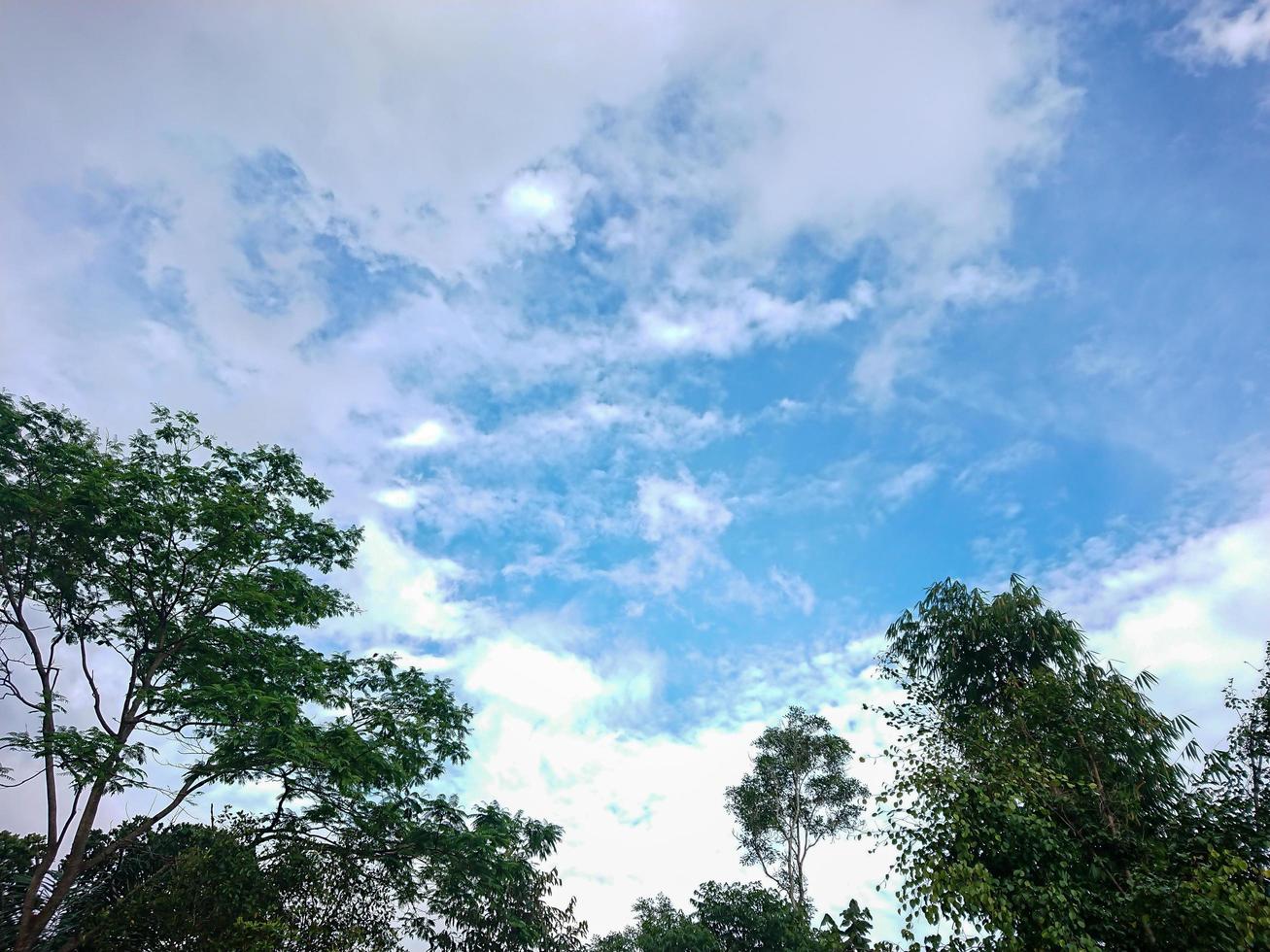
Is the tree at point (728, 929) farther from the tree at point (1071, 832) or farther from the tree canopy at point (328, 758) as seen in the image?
the tree at point (1071, 832)

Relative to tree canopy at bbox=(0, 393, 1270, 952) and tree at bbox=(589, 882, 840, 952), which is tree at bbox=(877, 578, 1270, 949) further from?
tree at bbox=(589, 882, 840, 952)

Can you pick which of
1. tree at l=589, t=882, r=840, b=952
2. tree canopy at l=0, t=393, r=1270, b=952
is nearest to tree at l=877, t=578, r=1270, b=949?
tree canopy at l=0, t=393, r=1270, b=952

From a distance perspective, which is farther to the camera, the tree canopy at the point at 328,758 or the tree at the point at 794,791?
the tree at the point at 794,791

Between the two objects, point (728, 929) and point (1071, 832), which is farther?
point (728, 929)

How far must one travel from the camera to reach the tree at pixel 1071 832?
30.8ft

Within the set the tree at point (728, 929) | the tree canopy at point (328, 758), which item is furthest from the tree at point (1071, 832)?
the tree at point (728, 929)

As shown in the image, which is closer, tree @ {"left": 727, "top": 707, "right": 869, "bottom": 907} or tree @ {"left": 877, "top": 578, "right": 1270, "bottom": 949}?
tree @ {"left": 877, "top": 578, "right": 1270, "bottom": 949}

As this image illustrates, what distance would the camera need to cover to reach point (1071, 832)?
11.3m

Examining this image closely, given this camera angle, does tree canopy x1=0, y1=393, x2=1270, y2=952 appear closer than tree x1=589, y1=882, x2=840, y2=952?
Yes

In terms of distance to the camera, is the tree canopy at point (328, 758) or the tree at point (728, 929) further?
the tree at point (728, 929)

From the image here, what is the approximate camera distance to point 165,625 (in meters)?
16.2

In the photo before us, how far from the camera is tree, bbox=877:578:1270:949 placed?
9.38 metres

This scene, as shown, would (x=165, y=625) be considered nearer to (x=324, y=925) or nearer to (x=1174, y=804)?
(x=324, y=925)

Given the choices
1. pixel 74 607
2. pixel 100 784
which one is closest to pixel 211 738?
pixel 100 784
